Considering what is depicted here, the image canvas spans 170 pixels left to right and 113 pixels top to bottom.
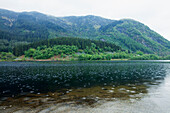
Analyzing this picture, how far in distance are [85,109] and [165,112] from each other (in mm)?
8639

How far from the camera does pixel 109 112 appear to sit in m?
12.8

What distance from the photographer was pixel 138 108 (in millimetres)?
13641

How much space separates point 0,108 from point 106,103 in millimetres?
13054

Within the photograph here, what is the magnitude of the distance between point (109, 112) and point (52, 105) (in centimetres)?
704

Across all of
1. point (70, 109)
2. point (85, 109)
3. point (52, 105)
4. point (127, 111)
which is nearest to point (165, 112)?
point (127, 111)

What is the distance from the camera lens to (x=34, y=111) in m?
13.0

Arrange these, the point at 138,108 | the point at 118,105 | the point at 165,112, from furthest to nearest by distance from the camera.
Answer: the point at 118,105 → the point at 138,108 → the point at 165,112

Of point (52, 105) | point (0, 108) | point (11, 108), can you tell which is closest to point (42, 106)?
point (52, 105)

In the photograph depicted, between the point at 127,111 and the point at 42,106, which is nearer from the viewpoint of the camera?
the point at 127,111

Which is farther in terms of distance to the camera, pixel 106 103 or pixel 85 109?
pixel 106 103

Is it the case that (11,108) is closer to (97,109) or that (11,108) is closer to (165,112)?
(97,109)

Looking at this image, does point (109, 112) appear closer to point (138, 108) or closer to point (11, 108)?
point (138, 108)

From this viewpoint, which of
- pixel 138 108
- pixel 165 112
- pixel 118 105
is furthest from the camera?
pixel 118 105

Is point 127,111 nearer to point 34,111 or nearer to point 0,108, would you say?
point 34,111
